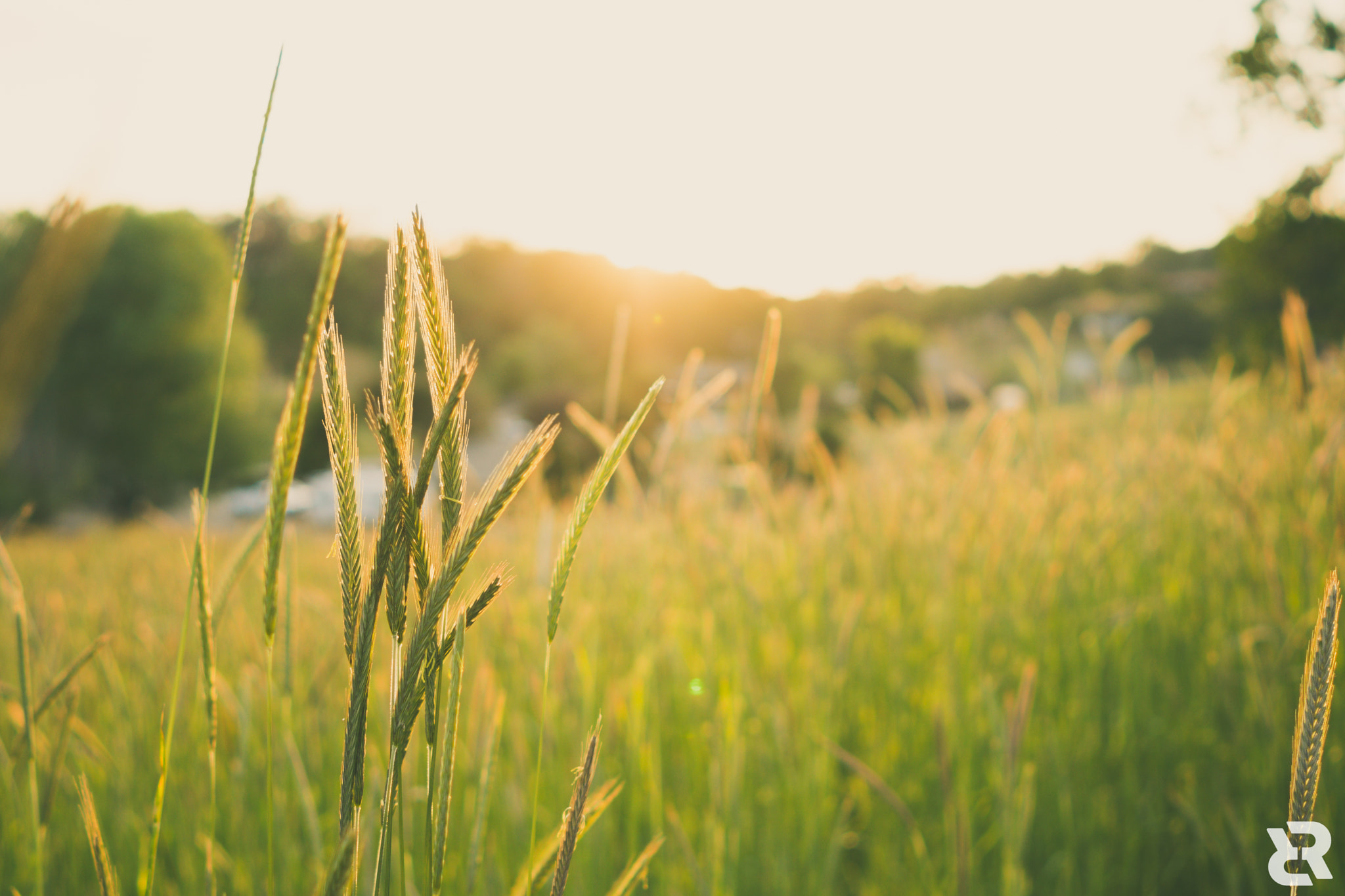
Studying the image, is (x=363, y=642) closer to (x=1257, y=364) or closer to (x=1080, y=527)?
(x=1080, y=527)

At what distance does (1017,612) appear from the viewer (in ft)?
6.25

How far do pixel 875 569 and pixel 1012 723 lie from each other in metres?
1.26

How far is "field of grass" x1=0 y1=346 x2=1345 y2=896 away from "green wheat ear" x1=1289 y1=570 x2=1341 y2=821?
14.5 inches

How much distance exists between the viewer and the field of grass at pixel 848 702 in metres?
1.26

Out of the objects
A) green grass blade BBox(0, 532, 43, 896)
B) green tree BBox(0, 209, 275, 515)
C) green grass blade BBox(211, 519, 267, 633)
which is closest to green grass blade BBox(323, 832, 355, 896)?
green grass blade BBox(0, 532, 43, 896)

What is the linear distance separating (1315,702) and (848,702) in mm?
1417

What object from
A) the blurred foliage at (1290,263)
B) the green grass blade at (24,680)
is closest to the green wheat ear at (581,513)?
the green grass blade at (24,680)

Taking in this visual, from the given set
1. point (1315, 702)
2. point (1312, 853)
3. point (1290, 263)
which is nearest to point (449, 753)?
point (1315, 702)

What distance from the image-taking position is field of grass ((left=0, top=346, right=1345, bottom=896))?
1257 mm

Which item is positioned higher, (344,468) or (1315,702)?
(344,468)

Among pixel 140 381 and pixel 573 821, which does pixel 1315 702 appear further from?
pixel 140 381

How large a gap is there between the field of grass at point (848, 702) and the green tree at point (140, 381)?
17053 millimetres

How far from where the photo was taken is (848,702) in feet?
5.75

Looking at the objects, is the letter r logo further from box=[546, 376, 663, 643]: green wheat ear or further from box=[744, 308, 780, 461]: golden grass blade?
box=[546, 376, 663, 643]: green wheat ear
